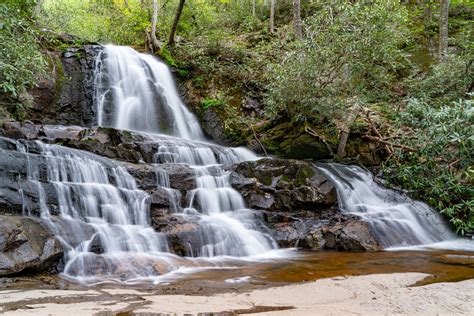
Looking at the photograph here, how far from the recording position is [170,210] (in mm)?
7961

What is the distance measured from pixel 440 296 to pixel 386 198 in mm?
7051

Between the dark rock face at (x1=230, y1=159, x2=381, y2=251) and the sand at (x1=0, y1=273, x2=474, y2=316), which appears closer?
the sand at (x1=0, y1=273, x2=474, y2=316)

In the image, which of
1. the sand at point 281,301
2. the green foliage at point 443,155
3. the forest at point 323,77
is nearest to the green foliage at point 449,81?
the forest at point 323,77

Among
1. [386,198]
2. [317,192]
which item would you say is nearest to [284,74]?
[317,192]

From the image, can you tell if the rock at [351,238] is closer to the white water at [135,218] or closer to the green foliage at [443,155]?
the white water at [135,218]

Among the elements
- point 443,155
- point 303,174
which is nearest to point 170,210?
point 303,174

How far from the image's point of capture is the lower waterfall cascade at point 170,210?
585cm

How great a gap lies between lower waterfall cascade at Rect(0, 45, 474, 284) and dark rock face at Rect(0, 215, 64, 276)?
0.88ft

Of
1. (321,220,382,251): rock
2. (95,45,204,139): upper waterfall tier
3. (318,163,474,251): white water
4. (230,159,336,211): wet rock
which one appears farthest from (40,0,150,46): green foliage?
(321,220,382,251): rock

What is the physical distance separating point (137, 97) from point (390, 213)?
391 inches

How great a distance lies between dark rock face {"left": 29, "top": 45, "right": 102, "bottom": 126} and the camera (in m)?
12.2

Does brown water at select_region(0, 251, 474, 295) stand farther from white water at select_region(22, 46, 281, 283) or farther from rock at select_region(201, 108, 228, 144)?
rock at select_region(201, 108, 228, 144)

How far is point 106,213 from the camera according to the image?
7.06 m

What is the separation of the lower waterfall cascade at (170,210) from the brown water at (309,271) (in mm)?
420
